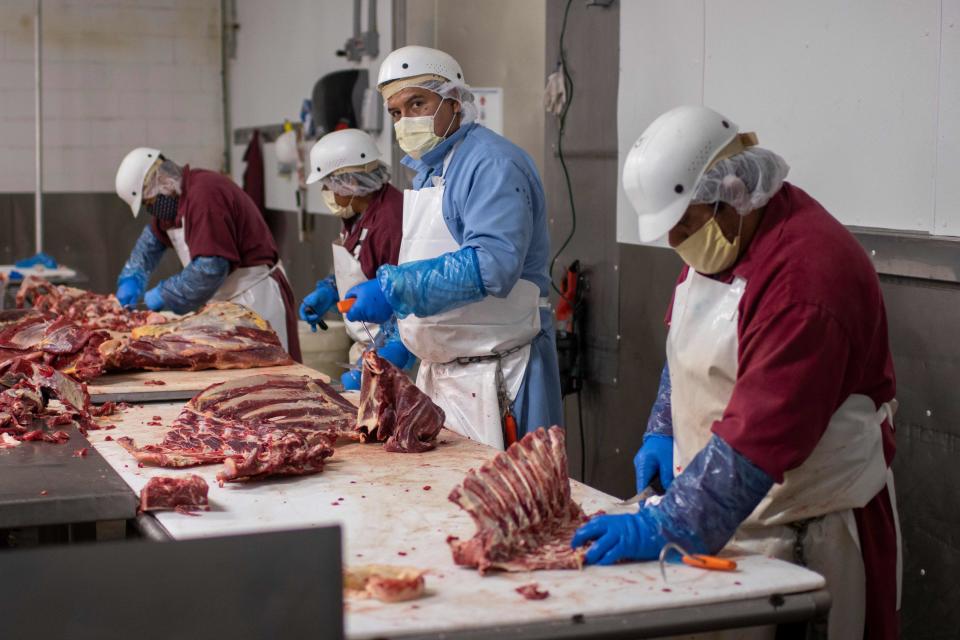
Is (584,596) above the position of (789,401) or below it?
below

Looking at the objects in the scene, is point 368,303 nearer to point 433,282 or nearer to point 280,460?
point 433,282

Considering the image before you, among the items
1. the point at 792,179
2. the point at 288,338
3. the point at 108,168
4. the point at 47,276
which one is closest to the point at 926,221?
the point at 792,179

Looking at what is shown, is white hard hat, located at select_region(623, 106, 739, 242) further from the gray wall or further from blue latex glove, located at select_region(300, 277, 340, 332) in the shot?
blue latex glove, located at select_region(300, 277, 340, 332)

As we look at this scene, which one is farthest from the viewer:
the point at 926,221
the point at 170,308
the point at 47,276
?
the point at 47,276

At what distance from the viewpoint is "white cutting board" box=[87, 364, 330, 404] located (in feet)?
12.6

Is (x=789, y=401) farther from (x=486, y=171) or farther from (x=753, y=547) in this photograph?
(x=486, y=171)

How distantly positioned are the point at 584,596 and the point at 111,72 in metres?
10.3

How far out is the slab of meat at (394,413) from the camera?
3.12 meters

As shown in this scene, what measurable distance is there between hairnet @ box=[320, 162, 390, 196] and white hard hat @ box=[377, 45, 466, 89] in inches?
45.5

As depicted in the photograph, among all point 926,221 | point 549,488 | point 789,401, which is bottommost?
point 549,488

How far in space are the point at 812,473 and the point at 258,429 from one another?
4.94ft

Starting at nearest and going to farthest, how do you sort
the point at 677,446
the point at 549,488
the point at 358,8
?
the point at 549,488 < the point at 677,446 < the point at 358,8

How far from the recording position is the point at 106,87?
36.7 feet

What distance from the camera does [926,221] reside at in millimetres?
3438
